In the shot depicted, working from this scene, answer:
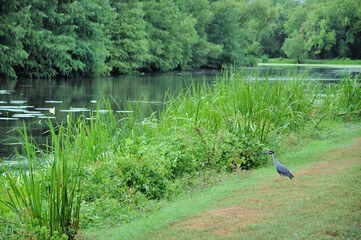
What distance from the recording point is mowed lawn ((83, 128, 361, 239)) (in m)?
4.25

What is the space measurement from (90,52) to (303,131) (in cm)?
2282

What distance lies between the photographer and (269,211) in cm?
488

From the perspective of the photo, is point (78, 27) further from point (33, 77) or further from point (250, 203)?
point (250, 203)

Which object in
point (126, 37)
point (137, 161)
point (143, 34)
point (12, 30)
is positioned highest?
point (143, 34)

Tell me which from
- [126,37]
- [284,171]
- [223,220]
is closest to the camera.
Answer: [223,220]

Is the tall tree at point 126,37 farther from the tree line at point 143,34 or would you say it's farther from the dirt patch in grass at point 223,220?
the dirt patch in grass at point 223,220

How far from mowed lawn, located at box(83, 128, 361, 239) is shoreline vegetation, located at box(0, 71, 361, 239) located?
511mm

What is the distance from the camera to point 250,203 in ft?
17.3

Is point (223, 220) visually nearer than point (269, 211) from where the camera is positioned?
Yes

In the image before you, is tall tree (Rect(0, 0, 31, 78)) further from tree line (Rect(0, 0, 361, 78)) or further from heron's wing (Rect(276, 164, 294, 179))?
heron's wing (Rect(276, 164, 294, 179))

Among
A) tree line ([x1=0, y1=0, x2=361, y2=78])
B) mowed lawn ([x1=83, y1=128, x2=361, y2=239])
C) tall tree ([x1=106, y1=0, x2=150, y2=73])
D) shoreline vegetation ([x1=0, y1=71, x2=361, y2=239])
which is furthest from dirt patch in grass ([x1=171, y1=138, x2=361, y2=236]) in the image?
tall tree ([x1=106, y1=0, x2=150, y2=73])

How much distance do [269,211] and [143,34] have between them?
36866 millimetres

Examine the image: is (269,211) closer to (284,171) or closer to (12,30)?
(284,171)

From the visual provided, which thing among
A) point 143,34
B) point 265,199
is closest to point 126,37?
point 143,34
